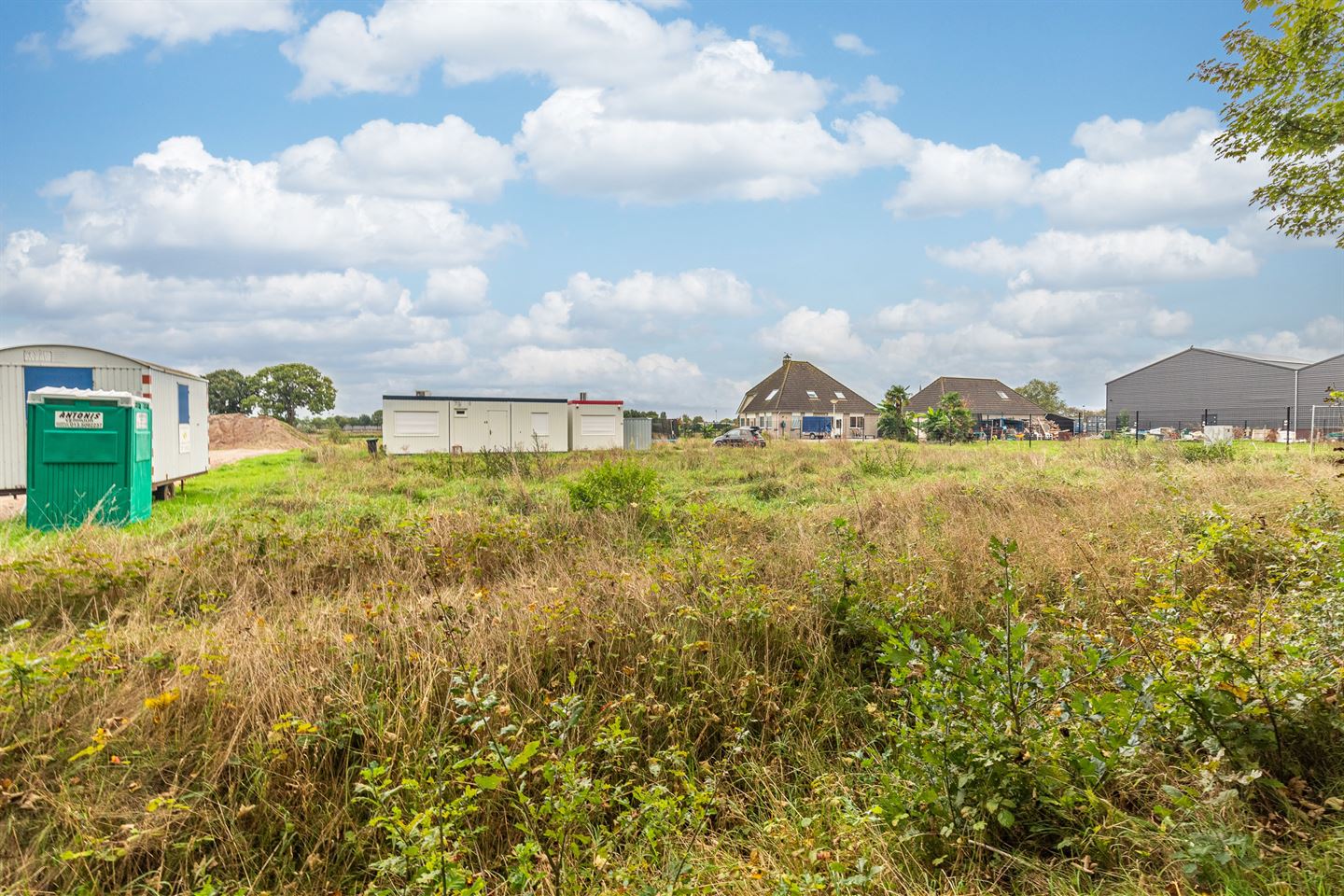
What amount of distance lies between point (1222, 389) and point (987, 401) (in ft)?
52.7

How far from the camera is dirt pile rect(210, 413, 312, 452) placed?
1512 inches

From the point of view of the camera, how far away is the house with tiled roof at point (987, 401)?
61.2 m

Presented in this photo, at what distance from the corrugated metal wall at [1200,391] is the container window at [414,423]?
4769 cm

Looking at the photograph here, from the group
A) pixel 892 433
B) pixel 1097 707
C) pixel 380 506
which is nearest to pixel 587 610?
pixel 1097 707

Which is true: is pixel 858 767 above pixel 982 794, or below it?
below

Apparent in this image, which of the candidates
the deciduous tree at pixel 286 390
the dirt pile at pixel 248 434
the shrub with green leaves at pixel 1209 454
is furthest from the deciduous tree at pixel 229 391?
the shrub with green leaves at pixel 1209 454

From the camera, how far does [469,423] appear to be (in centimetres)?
2955

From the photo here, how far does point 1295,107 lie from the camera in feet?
43.2

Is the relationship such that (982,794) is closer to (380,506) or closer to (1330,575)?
(1330,575)

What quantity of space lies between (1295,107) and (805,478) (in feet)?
35.7

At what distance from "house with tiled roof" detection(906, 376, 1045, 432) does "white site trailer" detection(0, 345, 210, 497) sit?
55.0 m

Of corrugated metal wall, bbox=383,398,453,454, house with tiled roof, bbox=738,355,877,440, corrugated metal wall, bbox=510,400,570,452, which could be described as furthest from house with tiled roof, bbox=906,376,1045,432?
corrugated metal wall, bbox=383,398,453,454

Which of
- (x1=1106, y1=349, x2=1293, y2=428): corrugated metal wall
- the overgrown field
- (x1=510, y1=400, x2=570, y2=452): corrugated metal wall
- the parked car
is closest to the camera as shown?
the overgrown field

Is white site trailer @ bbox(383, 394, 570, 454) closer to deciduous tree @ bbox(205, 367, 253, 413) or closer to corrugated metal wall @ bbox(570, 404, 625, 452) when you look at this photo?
corrugated metal wall @ bbox(570, 404, 625, 452)
